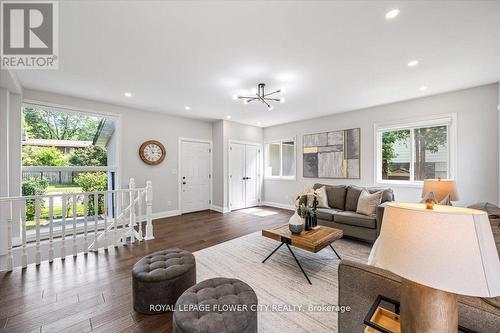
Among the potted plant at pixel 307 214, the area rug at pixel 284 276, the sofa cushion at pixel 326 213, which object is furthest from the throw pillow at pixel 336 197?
the potted plant at pixel 307 214

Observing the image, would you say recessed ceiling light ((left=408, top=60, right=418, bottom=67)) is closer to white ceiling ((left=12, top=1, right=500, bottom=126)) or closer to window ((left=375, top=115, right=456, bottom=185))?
white ceiling ((left=12, top=1, right=500, bottom=126))

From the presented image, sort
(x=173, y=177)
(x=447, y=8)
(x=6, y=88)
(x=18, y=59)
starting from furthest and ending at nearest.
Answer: (x=173, y=177) → (x=6, y=88) → (x=18, y=59) → (x=447, y=8)

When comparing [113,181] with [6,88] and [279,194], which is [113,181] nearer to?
[6,88]

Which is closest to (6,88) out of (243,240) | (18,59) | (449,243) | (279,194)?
(18,59)

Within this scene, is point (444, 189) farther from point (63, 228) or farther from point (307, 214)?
point (63, 228)

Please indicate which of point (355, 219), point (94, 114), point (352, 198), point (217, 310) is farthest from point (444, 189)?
point (94, 114)

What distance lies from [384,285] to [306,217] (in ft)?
5.48

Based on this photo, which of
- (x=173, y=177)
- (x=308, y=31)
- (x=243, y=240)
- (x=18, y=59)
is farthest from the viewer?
(x=173, y=177)

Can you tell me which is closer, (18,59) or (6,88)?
(18,59)

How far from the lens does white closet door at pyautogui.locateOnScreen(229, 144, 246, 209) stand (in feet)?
20.4

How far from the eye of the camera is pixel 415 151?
4.27 m

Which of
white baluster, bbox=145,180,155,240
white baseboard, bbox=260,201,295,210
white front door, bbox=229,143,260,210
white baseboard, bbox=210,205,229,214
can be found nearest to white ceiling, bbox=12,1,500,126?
white baluster, bbox=145,180,155,240

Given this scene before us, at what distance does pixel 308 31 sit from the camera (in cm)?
212
